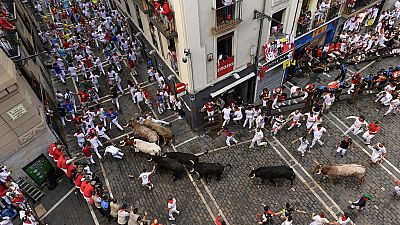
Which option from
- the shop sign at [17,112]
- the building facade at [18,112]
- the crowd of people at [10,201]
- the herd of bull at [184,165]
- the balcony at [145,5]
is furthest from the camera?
the balcony at [145,5]

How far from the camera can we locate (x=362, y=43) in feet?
80.7

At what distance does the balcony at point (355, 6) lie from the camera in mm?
22344

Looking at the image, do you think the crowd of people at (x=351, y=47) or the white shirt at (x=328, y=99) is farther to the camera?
the crowd of people at (x=351, y=47)

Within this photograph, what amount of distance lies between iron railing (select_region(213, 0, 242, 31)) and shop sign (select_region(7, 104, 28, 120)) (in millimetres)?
10723

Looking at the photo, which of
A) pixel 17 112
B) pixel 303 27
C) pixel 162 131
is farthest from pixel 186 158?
pixel 303 27

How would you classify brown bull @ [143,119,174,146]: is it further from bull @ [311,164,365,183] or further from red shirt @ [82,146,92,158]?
bull @ [311,164,365,183]

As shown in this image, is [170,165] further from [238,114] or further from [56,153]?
[56,153]

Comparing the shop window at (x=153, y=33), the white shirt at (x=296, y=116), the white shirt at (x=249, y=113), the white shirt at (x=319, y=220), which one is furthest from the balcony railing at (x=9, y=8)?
the white shirt at (x=319, y=220)

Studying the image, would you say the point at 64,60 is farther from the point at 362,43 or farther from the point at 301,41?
the point at 362,43

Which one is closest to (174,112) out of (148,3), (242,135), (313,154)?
(242,135)

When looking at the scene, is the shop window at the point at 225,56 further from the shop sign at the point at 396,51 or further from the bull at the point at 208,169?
the shop sign at the point at 396,51

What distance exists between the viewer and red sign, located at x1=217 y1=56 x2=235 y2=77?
1748 centimetres

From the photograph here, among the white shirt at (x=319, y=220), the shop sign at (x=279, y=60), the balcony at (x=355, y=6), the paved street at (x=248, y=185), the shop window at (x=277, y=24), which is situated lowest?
the paved street at (x=248, y=185)

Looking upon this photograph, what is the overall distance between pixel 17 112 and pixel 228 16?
11.9m
